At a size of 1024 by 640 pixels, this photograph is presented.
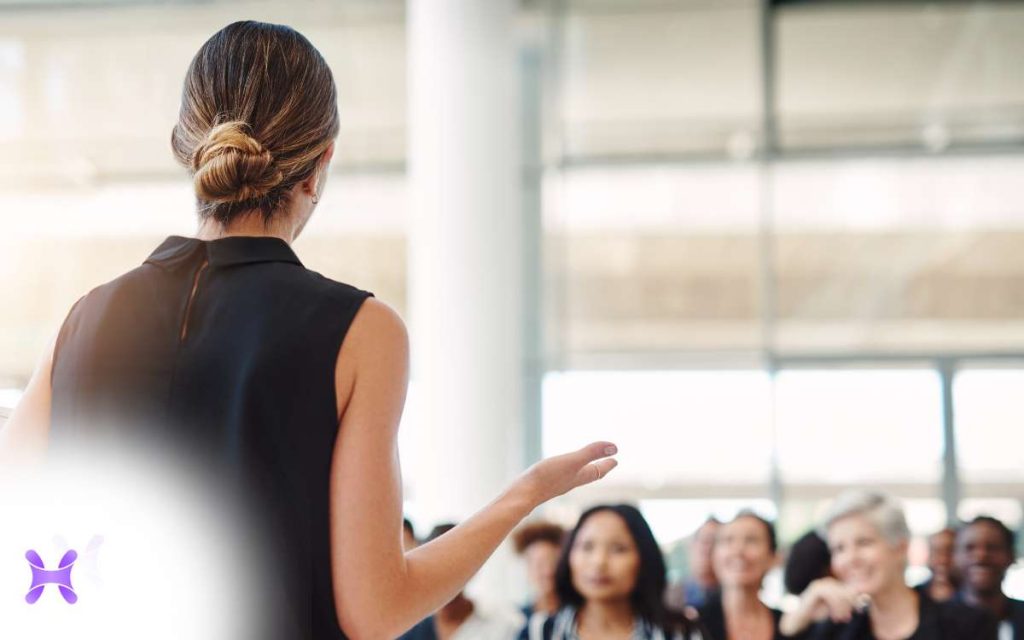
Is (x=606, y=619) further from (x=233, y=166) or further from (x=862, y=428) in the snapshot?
(x=233, y=166)

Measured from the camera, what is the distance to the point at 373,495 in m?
1.01

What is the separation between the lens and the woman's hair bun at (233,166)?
3.43 ft

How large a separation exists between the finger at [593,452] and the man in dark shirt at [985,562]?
12.4ft

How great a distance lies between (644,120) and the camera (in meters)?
7.28

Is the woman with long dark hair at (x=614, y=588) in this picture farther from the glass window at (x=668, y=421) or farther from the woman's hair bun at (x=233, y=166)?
the woman's hair bun at (x=233, y=166)

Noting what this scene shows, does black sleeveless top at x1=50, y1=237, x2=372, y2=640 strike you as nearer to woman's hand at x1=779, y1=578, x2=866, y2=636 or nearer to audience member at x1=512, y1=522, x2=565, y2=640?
woman's hand at x1=779, y1=578, x2=866, y2=636

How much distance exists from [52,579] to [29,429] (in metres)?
0.13

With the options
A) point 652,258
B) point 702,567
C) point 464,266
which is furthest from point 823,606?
point 652,258

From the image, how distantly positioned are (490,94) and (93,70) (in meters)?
2.41

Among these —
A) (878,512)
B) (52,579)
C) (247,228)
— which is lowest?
(878,512)

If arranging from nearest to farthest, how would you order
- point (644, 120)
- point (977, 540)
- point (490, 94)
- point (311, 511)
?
1. point (311, 511)
2. point (977, 540)
3. point (490, 94)
4. point (644, 120)

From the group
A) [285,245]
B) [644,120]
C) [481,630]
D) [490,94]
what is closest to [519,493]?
[285,245]

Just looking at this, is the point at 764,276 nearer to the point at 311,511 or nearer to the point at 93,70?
the point at 93,70

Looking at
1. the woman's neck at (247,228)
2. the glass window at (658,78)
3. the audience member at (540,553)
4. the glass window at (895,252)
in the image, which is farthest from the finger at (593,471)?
the glass window at (658,78)
